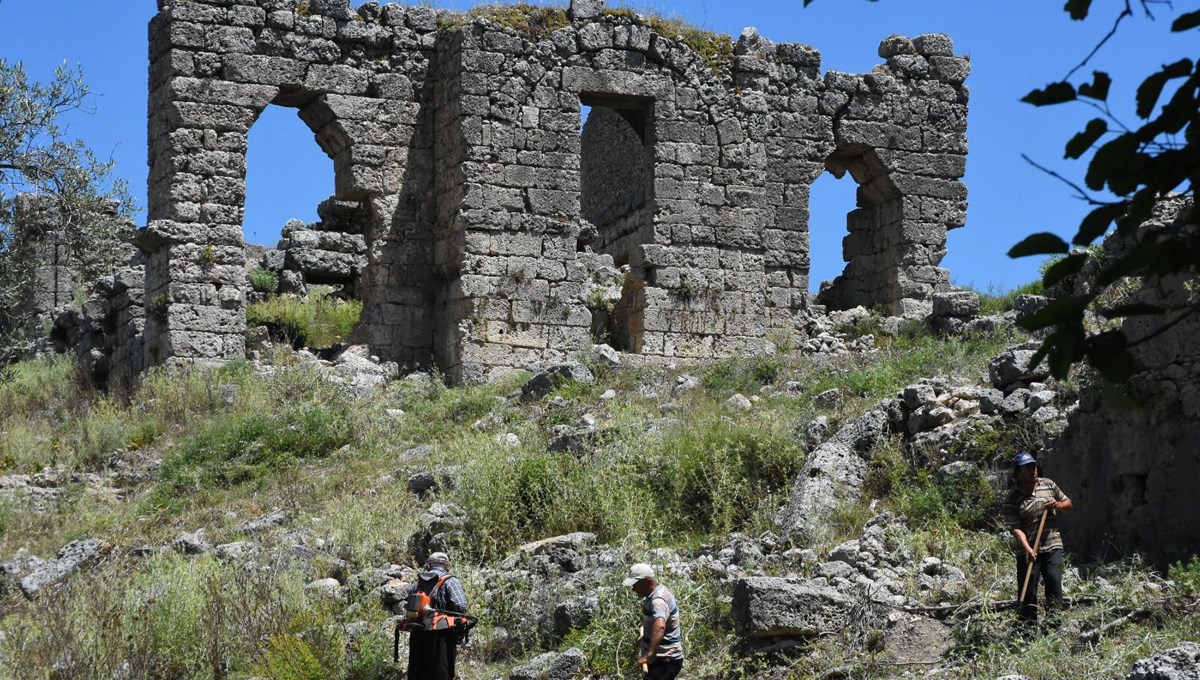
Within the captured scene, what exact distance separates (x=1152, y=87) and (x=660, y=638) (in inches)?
210

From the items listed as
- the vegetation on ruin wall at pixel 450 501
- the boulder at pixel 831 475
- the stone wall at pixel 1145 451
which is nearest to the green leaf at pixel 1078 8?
the vegetation on ruin wall at pixel 450 501

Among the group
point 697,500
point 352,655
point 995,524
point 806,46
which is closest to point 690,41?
point 806,46

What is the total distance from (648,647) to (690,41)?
39.2ft

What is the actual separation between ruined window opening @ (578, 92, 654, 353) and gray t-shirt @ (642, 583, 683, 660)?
9.75 metres

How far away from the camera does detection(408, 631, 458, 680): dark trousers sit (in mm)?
9586

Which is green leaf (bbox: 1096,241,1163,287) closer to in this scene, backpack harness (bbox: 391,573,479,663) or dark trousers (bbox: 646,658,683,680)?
dark trousers (bbox: 646,658,683,680)

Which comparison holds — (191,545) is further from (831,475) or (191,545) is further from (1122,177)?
(1122,177)

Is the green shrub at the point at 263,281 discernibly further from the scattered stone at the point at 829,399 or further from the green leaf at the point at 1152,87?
the green leaf at the point at 1152,87

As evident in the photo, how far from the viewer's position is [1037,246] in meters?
4.25

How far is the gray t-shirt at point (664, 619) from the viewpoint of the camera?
9020 mm

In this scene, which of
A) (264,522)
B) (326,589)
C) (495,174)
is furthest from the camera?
(495,174)

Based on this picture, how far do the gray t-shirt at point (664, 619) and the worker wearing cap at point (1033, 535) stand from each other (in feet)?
5.98

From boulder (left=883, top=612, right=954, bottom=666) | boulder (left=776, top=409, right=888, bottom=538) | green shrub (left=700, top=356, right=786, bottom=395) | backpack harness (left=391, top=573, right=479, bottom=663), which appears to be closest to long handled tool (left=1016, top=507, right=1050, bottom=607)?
boulder (left=883, top=612, right=954, bottom=666)

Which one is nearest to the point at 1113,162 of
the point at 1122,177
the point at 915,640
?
the point at 1122,177
